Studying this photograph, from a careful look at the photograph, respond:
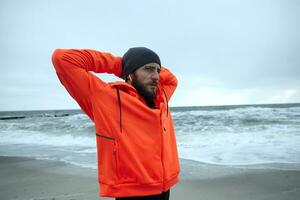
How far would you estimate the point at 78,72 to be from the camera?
1735 mm

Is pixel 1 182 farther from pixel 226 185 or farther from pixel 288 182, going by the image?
pixel 288 182

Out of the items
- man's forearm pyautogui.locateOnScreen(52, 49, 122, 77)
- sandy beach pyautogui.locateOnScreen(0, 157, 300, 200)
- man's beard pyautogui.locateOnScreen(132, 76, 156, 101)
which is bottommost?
sandy beach pyautogui.locateOnScreen(0, 157, 300, 200)

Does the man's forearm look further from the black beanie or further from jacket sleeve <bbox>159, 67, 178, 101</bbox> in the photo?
jacket sleeve <bbox>159, 67, 178, 101</bbox>

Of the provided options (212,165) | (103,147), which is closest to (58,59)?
(103,147)

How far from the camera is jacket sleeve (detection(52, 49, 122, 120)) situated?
1.73m

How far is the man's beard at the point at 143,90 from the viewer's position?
75.4 inches

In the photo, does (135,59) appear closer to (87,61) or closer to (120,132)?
(87,61)

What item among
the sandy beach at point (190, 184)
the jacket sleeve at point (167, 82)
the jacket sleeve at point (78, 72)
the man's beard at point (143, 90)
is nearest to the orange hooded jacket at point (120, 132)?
the jacket sleeve at point (78, 72)

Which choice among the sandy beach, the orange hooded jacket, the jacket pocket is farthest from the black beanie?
the sandy beach

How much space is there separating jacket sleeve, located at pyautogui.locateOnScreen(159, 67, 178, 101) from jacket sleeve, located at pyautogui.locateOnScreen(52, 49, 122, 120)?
68 cm

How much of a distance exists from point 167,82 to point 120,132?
87cm

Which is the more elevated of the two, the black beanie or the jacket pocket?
the black beanie

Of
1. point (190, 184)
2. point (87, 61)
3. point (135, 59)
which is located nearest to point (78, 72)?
point (87, 61)

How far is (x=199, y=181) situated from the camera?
5238 millimetres
